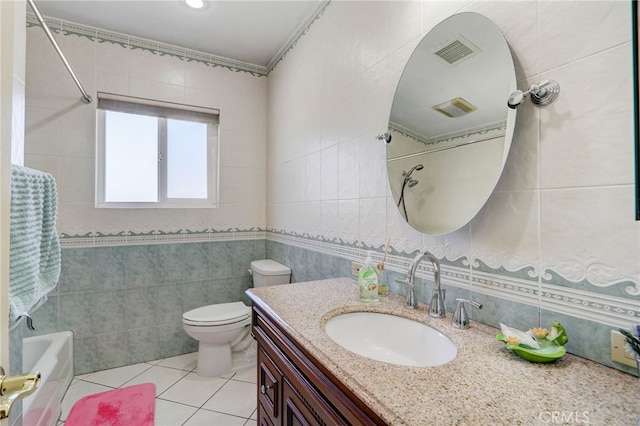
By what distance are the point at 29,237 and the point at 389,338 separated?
1.22 meters

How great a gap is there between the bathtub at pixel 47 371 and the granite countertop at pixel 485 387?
142cm

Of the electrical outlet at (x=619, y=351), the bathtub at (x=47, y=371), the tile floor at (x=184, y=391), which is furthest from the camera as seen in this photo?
the tile floor at (x=184, y=391)

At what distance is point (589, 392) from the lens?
575 millimetres

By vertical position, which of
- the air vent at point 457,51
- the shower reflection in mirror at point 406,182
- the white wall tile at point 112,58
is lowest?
the shower reflection in mirror at point 406,182

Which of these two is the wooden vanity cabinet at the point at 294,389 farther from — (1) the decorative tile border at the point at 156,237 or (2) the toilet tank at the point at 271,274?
(1) the decorative tile border at the point at 156,237

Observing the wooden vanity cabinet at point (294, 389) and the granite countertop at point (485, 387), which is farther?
the wooden vanity cabinet at point (294, 389)

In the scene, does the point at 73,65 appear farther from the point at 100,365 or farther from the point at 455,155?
the point at 455,155

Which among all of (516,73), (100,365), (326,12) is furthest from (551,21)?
(100,365)

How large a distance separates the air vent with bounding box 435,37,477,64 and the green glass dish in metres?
0.88

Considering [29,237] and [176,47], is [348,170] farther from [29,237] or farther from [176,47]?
[176,47]

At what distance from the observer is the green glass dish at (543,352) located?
67cm

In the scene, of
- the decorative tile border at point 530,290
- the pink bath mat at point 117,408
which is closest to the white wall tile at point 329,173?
the decorative tile border at point 530,290

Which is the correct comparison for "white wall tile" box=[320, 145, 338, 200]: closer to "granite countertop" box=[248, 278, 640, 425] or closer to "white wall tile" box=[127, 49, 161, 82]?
"granite countertop" box=[248, 278, 640, 425]

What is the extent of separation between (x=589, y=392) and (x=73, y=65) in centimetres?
310
